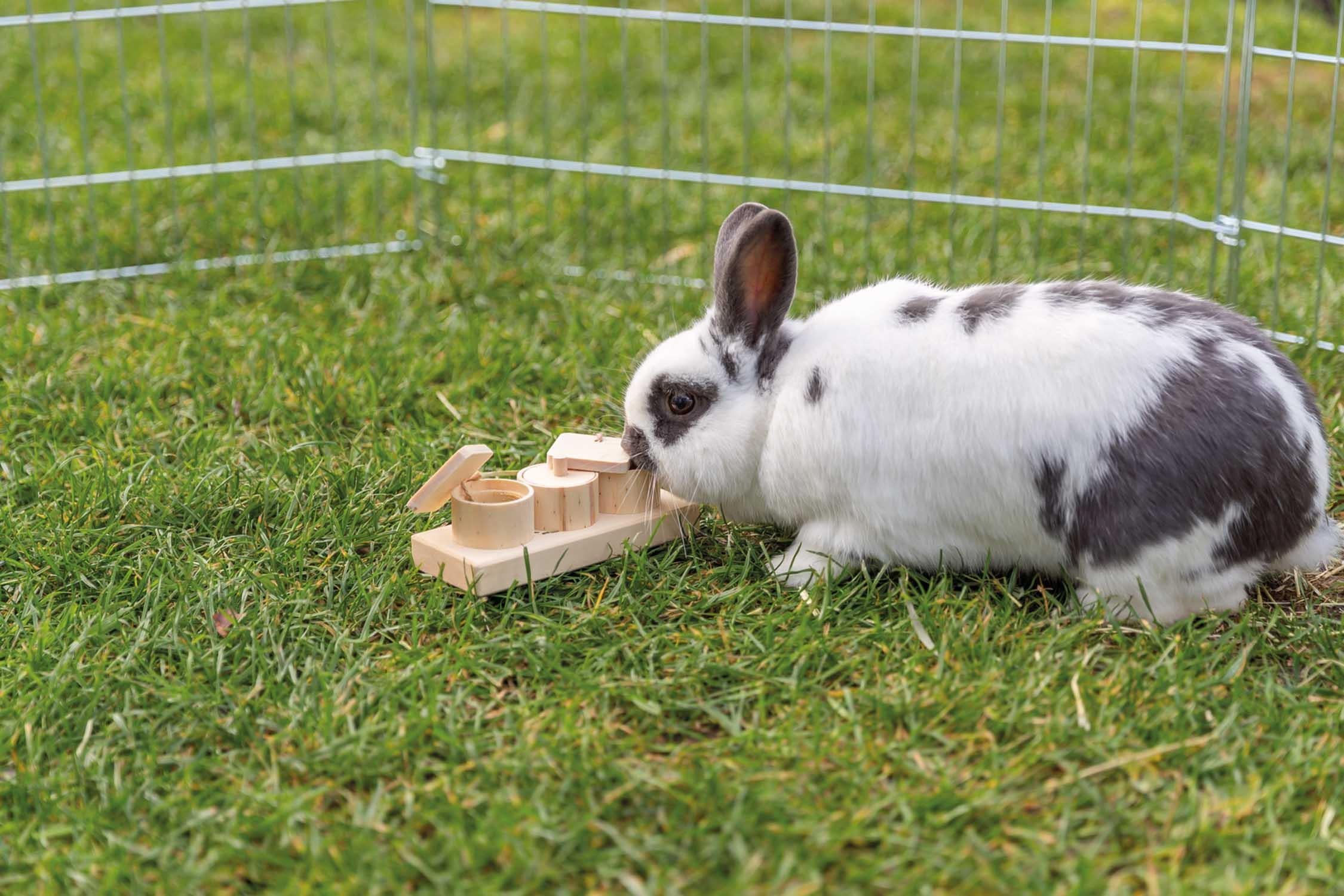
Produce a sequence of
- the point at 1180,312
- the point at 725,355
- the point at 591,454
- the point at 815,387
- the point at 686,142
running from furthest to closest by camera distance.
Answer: the point at 686,142
the point at 591,454
the point at 725,355
the point at 815,387
the point at 1180,312

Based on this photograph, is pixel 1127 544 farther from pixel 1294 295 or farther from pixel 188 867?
pixel 1294 295

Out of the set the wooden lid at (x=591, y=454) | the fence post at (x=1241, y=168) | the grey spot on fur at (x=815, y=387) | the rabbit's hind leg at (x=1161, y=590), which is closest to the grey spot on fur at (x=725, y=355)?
the grey spot on fur at (x=815, y=387)

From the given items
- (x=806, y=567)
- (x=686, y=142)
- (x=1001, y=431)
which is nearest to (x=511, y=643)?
(x=806, y=567)

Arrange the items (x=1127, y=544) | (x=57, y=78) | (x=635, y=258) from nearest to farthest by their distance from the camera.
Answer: (x=1127, y=544), (x=635, y=258), (x=57, y=78)

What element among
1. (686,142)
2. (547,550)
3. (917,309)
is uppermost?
(686,142)

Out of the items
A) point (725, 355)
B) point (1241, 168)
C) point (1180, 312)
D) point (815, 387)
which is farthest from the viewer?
point (1241, 168)

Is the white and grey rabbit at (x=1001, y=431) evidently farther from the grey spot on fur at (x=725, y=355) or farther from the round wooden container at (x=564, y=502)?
the round wooden container at (x=564, y=502)

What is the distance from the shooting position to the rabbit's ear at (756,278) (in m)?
2.84

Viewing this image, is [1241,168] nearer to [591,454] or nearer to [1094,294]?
[1094,294]

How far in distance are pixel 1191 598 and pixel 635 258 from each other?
2.37m

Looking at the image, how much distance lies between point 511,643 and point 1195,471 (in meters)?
1.24

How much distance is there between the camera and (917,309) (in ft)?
9.43

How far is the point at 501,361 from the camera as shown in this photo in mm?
3922

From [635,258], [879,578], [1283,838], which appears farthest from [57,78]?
[1283,838]
